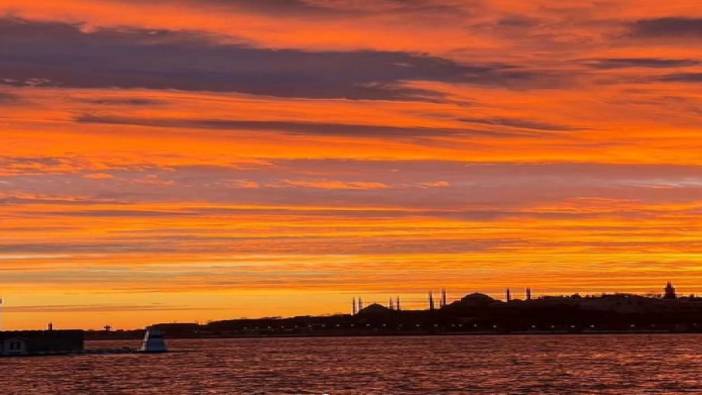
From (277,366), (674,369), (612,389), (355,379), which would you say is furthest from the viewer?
(277,366)

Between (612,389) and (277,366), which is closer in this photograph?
(612,389)

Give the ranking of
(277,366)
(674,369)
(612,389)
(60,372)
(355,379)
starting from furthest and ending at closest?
1. (277,366)
2. (60,372)
3. (674,369)
4. (355,379)
5. (612,389)

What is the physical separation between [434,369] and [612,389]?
141 feet

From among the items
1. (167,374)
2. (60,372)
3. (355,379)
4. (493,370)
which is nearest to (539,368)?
(493,370)

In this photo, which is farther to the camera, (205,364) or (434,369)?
(205,364)

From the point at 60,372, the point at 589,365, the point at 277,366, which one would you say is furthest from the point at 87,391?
the point at 589,365

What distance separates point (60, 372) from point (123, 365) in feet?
77.8

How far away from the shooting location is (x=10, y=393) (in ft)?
386

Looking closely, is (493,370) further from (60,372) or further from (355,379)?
(60,372)

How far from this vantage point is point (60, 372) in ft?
518

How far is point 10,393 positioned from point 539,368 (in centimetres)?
6308

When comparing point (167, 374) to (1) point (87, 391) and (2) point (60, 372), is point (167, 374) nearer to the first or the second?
(2) point (60, 372)

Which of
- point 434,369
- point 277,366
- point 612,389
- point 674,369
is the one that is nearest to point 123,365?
point 277,366

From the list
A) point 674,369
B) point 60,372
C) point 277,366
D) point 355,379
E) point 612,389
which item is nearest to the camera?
point 612,389
